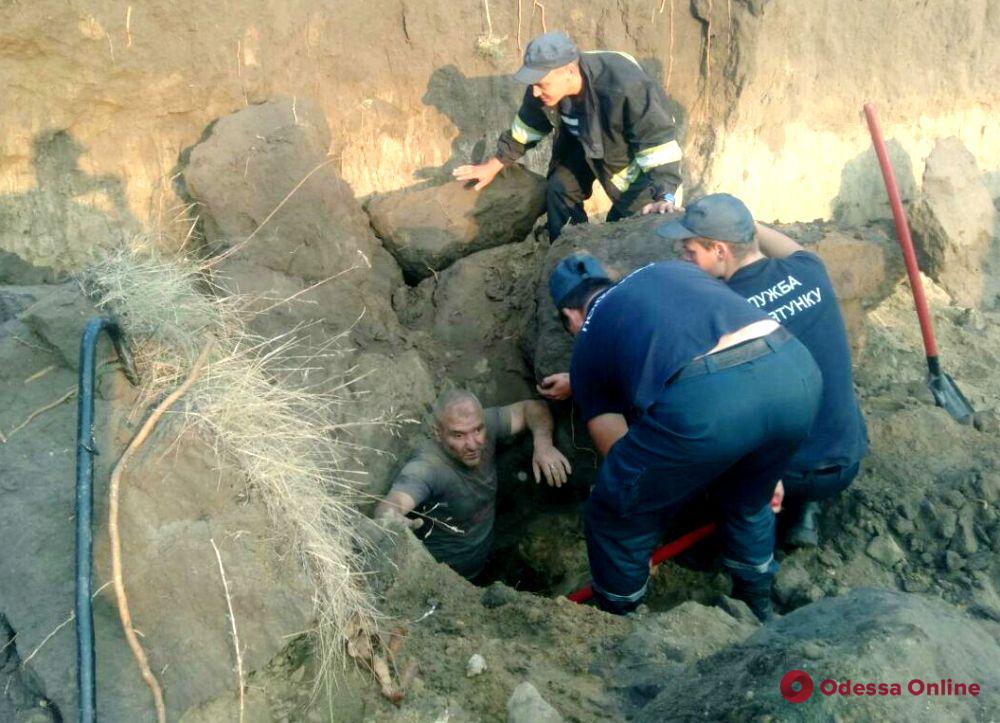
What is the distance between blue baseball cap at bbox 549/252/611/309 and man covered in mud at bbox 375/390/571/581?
0.71 metres

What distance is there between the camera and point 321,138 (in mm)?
5281

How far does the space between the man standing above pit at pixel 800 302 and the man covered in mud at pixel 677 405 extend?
0.35 metres

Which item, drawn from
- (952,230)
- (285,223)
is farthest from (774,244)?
(952,230)

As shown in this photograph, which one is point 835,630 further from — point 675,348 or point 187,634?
point 187,634

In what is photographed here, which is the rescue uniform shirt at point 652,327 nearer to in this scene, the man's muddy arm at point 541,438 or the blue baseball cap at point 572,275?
the blue baseball cap at point 572,275

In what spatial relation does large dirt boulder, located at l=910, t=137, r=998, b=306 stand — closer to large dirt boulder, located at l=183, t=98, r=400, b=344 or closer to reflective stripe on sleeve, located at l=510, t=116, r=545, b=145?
reflective stripe on sleeve, located at l=510, t=116, r=545, b=145

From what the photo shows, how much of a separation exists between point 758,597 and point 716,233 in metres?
1.58

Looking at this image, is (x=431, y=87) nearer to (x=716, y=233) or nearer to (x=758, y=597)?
(x=716, y=233)

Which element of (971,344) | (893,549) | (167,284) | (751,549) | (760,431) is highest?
(167,284)

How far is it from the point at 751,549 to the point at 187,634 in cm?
232

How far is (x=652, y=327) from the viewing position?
3361 mm

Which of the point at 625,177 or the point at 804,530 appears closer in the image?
the point at 804,530

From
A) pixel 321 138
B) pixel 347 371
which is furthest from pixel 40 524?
pixel 321 138

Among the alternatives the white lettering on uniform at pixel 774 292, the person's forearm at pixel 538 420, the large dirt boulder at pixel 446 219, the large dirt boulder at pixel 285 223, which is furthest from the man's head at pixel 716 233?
the large dirt boulder at pixel 285 223
